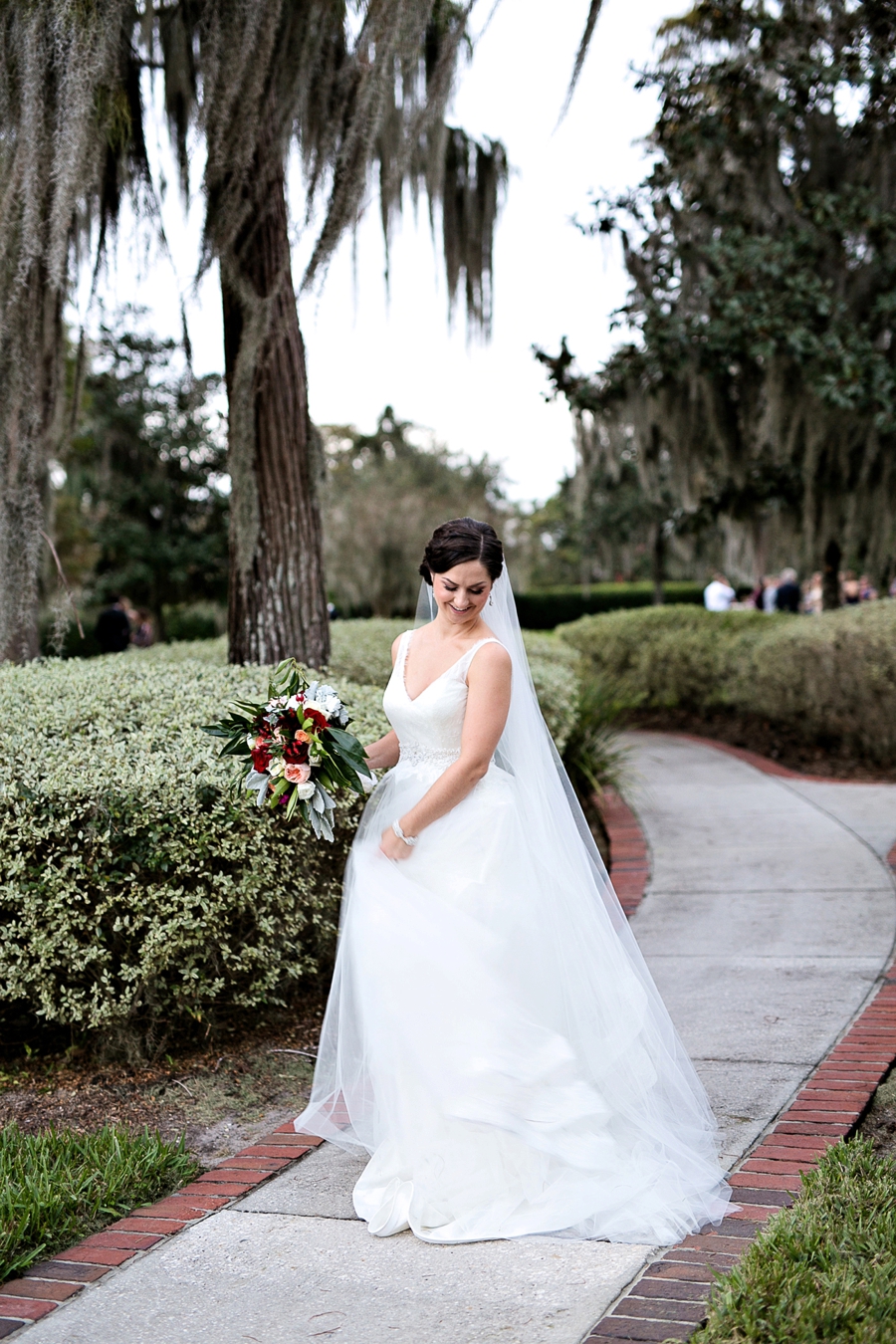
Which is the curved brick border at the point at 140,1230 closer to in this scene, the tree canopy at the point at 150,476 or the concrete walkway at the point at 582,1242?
the concrete walkway at the point at 582,1242

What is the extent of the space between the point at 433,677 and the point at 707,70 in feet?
30.0

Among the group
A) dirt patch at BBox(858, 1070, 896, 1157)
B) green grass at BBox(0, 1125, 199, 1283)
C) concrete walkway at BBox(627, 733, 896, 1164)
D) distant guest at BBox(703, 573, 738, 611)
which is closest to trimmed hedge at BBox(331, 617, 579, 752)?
concrete walkway at BBox(627, 733, 896, 1164)

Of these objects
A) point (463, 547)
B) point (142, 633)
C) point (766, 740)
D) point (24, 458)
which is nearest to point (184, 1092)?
point (463, 547)

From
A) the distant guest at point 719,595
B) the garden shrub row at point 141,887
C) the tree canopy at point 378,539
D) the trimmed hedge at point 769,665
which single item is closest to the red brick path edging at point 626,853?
the trimmed hedge at point 769,665

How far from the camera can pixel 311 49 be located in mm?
5863

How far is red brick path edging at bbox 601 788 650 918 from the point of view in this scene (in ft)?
20.4

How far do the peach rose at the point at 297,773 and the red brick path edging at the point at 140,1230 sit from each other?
1092mm

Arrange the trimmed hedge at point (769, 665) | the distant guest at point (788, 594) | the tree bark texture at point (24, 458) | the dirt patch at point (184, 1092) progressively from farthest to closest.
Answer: the distant guest at point (788, 594) → the trimmed hedge at point (769, 665) → the tree bark texture at point (24, 458) → the dirt patch at point (184, 1092)

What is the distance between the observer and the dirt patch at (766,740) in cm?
981

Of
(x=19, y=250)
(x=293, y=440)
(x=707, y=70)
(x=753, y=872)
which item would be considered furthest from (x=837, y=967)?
(x=707, y=70)

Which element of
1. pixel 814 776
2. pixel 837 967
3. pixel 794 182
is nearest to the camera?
pixel 837 967

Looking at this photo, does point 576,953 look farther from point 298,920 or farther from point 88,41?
point 88,41

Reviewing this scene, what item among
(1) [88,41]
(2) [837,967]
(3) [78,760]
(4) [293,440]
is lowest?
(2) [837,967]

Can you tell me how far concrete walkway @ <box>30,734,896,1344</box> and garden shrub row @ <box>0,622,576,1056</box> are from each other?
0.81 meters
